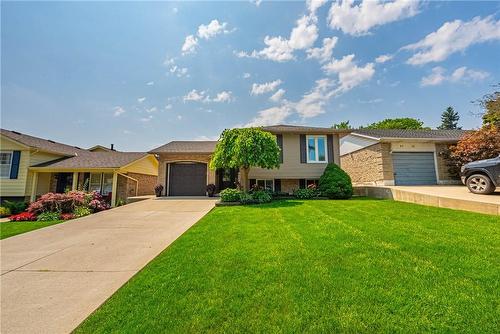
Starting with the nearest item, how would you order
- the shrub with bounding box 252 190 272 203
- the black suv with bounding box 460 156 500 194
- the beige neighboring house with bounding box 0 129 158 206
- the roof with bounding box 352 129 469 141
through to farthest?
1. the black suv with bounding box 460 156 500 194
2. the shrub with bounding box 252 190 272 203
3. the roof with bounding box 352 129 469 141
4. the beige neighboring house with bounding box 0 129 158 206

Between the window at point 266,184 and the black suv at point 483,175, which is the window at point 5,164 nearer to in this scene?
the window at point 266,184

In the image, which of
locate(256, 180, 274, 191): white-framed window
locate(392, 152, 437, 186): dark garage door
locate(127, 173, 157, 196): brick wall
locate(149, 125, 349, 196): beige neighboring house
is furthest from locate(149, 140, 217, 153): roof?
locate(392, 152, 437, 186): dark garage door

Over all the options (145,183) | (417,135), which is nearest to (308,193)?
(417,135)

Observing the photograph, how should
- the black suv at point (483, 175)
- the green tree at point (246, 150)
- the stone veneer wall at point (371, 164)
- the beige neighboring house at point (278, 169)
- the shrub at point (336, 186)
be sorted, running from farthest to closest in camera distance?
the beige neighboring house at point (278, 169), the stone veneer wall at point (371, 164), the shrub at point (336, 186), the green tree at point (246, 150), the black suv at point (483, 175)

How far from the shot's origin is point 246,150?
10109mm

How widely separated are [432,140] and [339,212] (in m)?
9.88

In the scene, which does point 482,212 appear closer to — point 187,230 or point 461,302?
point 461,302

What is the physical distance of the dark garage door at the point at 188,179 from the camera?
14453 millimetres

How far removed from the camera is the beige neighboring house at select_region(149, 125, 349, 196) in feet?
42.5

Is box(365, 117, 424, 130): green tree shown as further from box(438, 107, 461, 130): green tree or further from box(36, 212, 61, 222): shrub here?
box(36, 212, 61, 222): shrub

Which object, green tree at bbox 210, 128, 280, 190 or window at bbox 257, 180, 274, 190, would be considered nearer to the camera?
green tree at bbox 210, 128, 280, 190

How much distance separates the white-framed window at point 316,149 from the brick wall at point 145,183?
42.0ft

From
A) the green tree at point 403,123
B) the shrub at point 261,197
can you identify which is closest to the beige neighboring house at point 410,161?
the shrub at point 261,197

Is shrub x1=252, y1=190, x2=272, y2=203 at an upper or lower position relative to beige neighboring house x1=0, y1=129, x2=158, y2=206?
lower
